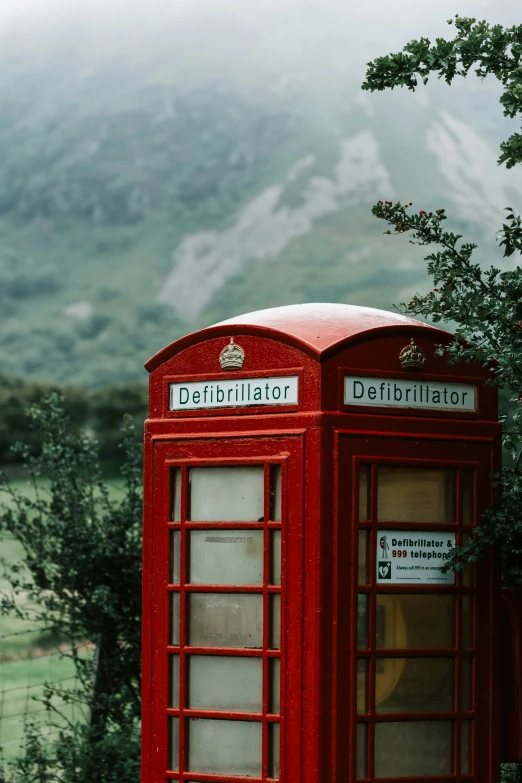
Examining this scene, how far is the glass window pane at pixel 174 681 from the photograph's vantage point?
14.0 feet

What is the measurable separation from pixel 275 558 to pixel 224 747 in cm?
77

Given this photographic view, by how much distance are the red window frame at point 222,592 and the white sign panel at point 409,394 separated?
39 cm

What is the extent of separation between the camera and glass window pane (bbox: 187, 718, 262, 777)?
4066 millimetres

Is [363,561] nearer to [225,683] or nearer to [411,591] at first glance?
[411,591]

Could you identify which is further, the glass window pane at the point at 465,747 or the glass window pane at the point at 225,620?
the glass window pane at the point at 465,747

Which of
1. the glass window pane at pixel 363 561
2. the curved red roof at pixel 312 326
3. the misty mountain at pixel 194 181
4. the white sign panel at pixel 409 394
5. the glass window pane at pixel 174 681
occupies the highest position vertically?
the misty mountain at pixel 194 181

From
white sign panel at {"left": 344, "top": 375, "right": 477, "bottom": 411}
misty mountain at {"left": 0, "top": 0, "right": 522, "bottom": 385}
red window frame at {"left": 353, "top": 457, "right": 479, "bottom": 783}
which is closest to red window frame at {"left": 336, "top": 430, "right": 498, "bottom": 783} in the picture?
red window frame at {"left": 353, "top": 457, "right": 479, "bottom": 783}

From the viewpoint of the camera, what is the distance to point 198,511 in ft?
13.9

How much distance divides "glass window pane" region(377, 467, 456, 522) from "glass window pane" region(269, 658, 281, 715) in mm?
670

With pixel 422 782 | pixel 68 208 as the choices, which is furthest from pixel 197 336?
pixel 68 208

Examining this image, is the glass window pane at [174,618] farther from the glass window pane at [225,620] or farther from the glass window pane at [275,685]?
the glass window pane at [275,685]

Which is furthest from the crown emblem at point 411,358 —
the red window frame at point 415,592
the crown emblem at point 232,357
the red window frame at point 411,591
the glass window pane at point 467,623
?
the glass window pane at point 467,623

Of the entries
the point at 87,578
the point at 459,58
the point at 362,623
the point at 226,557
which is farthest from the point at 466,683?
the point at 87,578

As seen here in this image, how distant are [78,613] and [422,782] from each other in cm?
364
